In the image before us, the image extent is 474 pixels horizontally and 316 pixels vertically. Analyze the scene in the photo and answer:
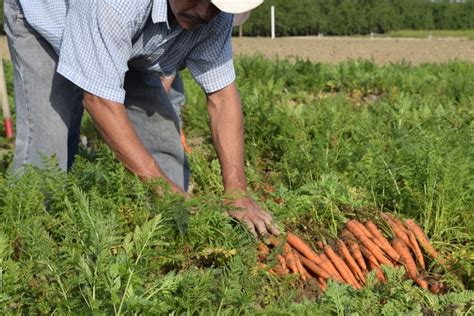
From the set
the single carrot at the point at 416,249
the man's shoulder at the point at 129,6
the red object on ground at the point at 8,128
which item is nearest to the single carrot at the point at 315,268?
the single carrot at the point at 416,249

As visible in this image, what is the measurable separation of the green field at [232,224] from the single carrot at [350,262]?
0.14 m

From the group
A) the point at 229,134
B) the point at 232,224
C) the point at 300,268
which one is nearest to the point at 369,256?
the point at 300,268

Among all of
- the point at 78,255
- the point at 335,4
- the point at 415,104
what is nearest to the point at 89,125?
the point at 415,104

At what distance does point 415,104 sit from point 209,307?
533 centimetres

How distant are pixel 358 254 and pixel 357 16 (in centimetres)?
3661

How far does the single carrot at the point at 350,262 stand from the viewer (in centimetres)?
377

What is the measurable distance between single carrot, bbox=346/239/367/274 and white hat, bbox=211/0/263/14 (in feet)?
4.44

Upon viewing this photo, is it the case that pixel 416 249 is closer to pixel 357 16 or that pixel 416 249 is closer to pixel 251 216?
pixel 251 216

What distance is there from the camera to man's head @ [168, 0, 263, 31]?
119 inches

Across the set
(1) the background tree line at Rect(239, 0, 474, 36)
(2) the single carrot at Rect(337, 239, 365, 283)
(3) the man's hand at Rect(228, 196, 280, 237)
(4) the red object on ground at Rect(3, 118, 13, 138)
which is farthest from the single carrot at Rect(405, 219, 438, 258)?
(1) the background tree line at Rect(239, 0, 474, 36)

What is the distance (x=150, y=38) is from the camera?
3.44 meters

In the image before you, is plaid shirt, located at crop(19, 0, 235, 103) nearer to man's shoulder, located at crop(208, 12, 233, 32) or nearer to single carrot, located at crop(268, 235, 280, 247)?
man's shoulder, located at crop(208, 12, 233, 32)

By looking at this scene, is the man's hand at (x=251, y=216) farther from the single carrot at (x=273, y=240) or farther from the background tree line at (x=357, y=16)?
the background tree line at (x=357, y=16)

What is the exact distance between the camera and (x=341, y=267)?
12.2 feet
